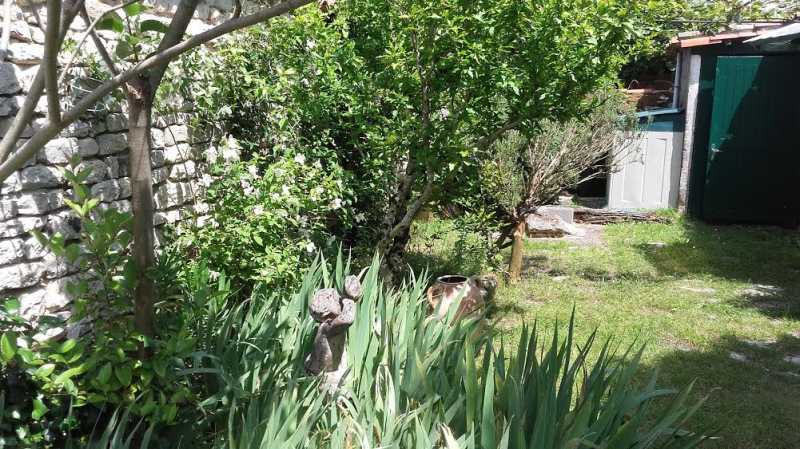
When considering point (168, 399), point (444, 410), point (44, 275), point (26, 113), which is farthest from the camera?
point (44, 275)

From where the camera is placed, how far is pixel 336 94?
4.92 m

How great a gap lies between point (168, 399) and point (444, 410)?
1.02 meters

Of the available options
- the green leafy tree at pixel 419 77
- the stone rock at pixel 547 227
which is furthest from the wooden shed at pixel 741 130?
the green leafy tree at pixel 419 77

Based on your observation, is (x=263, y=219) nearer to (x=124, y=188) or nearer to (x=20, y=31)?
(x=124, y=188)

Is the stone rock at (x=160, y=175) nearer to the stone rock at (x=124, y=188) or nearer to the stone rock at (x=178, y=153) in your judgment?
the stone rock at (x=178, y=153)

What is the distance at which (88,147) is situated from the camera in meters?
3.79

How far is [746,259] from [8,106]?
7.15 metres

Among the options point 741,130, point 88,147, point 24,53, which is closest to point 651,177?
point 741,130

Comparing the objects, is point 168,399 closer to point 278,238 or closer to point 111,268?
point 111,268

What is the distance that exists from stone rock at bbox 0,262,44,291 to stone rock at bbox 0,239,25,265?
0.11ft

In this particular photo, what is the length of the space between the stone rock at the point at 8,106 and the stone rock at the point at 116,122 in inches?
27.0

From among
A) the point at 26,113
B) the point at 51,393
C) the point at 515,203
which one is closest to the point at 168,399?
the point at 51,393

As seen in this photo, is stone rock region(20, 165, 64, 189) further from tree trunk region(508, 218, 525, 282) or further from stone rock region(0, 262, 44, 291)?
tree trunk region(508, 218, 525, 282)

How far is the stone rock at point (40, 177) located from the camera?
133 inches
